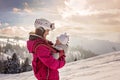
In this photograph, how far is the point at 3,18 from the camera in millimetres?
4449

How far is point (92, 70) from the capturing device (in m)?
3.75

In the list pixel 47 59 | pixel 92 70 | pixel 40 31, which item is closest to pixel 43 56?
pixel 47 59

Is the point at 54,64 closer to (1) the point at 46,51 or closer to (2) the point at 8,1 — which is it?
(1) the point at 46,51

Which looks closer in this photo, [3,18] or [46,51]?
[46,51]

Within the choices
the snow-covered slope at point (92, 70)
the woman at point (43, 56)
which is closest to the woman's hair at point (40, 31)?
the woman at point (43, 56)

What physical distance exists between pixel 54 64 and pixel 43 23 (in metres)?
0.26

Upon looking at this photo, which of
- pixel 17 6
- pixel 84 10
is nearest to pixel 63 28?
pixel 84 10

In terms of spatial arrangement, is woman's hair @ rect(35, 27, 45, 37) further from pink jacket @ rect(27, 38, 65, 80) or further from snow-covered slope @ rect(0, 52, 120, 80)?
snow-covered slope @ rect(0, 52, 120, 80)

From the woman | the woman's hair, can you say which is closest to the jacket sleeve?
the woman

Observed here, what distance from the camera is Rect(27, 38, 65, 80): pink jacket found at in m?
1.78

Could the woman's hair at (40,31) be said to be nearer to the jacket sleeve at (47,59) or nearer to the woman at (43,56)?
the woman at (43,56)

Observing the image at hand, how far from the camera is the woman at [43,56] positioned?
1.78 m

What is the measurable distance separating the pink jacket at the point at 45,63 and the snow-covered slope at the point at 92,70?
1483 mm

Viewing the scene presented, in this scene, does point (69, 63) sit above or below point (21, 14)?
below
